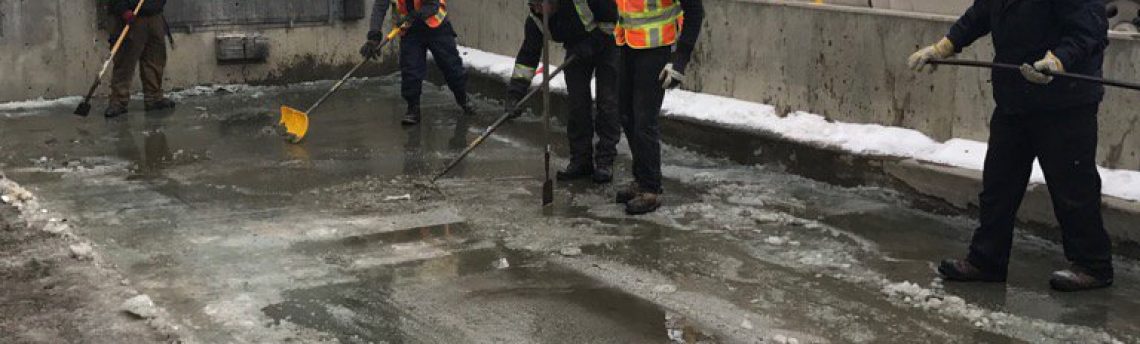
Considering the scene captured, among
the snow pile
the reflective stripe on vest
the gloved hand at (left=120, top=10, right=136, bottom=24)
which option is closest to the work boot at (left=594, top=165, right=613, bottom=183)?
the reflective stripe on vest

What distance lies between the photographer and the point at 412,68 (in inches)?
412

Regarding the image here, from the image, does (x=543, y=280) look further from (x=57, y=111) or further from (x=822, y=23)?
(x=57, y=111)

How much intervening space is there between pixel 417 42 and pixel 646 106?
3.61 m

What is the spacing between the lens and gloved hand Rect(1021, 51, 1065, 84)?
17.4ft

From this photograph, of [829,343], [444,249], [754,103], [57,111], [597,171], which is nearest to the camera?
[829,343]

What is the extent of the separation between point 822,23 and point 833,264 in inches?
112

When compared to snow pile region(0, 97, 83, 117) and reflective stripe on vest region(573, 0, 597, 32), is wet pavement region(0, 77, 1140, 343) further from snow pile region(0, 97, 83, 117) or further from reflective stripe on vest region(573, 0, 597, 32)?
snow pile region(0, 97, 83, 117)

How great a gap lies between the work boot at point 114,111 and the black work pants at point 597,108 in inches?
172

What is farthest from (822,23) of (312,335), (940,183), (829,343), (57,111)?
(57,111)

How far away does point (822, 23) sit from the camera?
861cm

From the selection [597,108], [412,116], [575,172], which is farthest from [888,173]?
[412,116]

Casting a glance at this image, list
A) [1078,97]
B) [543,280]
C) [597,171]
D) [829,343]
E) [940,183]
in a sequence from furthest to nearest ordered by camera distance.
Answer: [597,171] → [940,183] → [543,280] → [1078,97] → [829,343]

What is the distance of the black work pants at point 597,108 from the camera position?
791 centimetres

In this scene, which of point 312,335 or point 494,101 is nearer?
point 312,335
